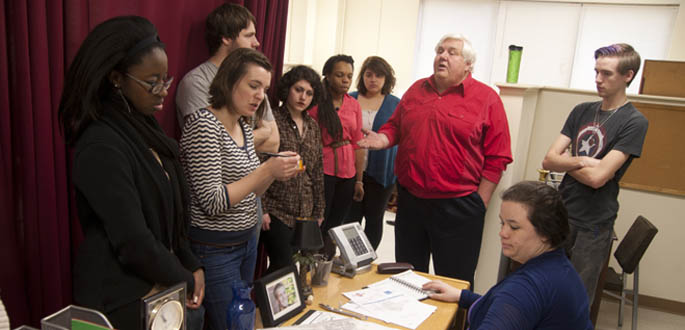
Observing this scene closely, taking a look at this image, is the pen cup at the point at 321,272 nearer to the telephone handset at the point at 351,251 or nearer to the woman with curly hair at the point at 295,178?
the telephone handset at the point at 351,251

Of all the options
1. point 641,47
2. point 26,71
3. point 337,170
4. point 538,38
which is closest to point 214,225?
point 26,71

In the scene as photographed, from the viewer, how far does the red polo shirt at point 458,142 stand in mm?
2371

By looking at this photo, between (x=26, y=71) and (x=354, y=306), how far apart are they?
4.09ft

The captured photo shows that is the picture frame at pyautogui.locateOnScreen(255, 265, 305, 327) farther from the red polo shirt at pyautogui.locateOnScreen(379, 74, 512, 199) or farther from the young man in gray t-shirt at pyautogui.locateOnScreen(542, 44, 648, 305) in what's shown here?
the young man in gray t-shirt at pyautogui.locateOnScreen(542, 44, 648, 305)

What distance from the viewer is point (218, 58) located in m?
2.17

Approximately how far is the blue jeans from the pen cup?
28 centimetres

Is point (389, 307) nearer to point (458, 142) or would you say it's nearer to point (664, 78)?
point (458, 142)

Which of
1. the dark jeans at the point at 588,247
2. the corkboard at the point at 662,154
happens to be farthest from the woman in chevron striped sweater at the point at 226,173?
the corkboard at the point at 662,154

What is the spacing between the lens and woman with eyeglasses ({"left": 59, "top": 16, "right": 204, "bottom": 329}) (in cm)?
111

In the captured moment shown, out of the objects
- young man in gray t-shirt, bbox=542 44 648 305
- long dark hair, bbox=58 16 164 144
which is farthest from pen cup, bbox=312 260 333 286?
young man in gray t-shirt, bbox=542 44 648 305

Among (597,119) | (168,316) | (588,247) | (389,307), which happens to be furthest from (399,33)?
(168,316)

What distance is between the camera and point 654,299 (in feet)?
11.7

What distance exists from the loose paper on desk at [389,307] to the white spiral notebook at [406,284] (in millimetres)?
34

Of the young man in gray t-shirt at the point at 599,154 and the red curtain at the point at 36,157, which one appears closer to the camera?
the red curtain at the point at 36,157
